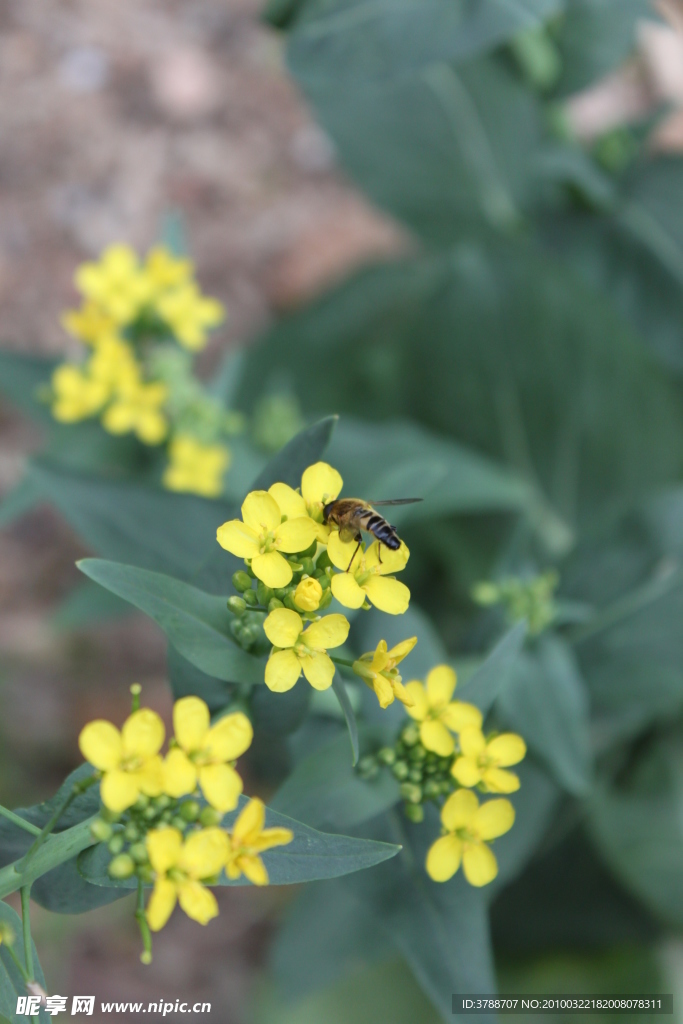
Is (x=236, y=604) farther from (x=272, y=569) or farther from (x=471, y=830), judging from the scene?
(x=471, y=830)

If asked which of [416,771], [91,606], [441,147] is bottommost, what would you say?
[416,771]

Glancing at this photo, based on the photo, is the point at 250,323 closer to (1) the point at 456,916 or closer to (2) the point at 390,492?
(2) the point at 390,492

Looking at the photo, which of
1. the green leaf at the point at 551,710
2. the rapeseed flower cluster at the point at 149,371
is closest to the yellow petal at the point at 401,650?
the green leaf at the point at 551,710

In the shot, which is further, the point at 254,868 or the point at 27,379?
the point at 27,379

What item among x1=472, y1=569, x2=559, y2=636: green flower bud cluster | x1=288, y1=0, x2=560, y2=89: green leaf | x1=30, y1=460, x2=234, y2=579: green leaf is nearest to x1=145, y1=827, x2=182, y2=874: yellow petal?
x1=30, y1=460, x2=234, y2=579: green leaf

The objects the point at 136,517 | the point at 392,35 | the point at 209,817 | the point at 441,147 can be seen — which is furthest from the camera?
the point at 441,147

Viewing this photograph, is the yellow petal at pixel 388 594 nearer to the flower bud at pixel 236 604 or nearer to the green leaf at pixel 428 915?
the flower bud at pixel 236 604

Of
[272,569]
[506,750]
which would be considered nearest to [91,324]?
[272,569]

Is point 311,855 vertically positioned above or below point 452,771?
below
